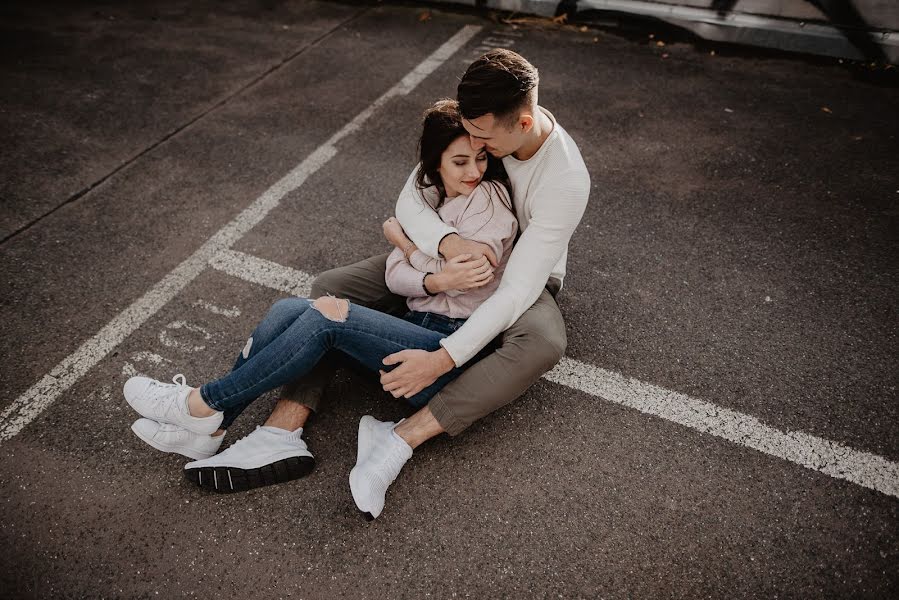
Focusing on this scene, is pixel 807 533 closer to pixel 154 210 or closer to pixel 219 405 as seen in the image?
pixel 219 405

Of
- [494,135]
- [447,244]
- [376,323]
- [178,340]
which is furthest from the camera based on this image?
[178,340]

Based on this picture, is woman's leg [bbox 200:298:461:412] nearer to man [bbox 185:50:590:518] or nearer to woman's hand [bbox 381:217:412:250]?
man [bbox 185:50:590:518]

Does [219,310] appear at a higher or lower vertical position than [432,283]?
lower

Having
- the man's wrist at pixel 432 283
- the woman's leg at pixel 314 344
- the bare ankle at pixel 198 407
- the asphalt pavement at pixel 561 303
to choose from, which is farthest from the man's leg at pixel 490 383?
the bare ankle at pixel 198 407

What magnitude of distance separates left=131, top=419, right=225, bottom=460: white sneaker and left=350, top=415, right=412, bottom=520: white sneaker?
2.44ft

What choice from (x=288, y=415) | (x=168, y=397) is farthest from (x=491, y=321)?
(x=168, y=397)

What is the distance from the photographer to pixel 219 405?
2.51 metres

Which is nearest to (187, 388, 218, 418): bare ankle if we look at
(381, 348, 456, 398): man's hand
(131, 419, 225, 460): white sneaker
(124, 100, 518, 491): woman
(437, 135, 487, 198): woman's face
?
(124, 100, 518, 491): woman

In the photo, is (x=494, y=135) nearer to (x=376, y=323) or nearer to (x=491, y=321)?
(x=491, y=321)

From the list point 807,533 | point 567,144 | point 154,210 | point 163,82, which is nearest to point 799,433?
point 807,533

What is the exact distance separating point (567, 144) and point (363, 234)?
174 cm

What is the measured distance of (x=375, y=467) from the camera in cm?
248

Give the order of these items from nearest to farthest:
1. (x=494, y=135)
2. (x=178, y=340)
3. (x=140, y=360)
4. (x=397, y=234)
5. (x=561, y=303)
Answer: (x=494, y=135), (x=397, y=234), (x=140, y=360), (x=178, y=340), (x=561, y=303)

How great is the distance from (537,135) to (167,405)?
2.11 m
